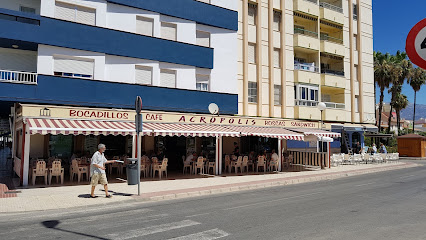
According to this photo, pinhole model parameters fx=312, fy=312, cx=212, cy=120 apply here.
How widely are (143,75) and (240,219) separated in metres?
13.0

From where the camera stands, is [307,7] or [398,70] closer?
[307,7]

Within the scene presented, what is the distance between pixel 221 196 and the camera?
11773 mm

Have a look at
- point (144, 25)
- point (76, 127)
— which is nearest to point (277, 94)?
point (144, 25)

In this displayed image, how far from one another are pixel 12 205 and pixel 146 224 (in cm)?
483

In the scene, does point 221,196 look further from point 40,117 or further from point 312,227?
point 40,117

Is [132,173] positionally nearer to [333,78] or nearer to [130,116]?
[130,116]

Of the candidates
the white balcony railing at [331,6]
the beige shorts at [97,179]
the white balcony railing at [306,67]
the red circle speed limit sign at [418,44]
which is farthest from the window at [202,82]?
the red circle speed limit sign at [418,44]

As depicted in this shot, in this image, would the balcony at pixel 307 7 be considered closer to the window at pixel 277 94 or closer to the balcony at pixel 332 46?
the balcony at pixel 332 46

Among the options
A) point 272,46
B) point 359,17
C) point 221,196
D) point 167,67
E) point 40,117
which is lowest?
point 221,196

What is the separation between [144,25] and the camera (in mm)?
19109

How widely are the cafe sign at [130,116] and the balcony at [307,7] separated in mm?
11925

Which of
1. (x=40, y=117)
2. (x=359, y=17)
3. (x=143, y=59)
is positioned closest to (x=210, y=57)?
(x=143, y=59)

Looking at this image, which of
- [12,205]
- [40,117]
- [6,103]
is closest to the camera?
[12,205]

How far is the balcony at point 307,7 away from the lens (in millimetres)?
27812
